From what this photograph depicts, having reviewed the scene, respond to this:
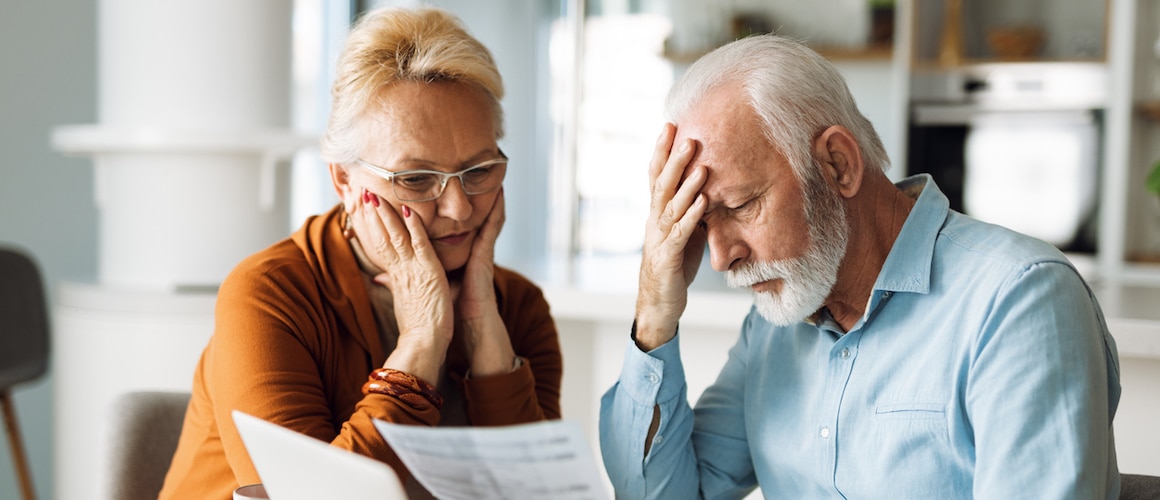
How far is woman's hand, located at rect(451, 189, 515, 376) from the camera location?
5.11 feet

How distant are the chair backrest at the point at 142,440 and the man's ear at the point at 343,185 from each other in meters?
0.43

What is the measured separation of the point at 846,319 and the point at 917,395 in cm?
17

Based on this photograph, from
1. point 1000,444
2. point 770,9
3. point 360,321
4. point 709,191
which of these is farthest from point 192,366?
point 770,9

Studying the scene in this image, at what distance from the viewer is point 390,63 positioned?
1478 millimetres

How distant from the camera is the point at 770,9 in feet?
17.4

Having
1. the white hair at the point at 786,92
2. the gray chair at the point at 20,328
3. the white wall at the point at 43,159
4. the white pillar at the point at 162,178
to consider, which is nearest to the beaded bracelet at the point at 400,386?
the white hair at the point at 786,92

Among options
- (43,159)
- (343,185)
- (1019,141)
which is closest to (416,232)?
(343,185)

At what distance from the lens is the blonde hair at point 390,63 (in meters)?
1.47

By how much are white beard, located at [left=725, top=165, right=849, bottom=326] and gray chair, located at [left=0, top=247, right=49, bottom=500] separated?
2178 millimetres

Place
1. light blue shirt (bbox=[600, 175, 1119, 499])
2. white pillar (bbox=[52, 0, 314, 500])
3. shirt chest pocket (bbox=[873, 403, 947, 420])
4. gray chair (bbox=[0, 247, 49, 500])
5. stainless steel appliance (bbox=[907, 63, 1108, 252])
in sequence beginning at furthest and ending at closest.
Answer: stainless steel appliance (bbox=[907, 63, 1108, 252]) < gray chair (bbox=[0, 247, 49, 500]) < white pillar (bbox=[52, 0, 314, 500]) < shirt chest pocket (bbox=[873, 403, 947, 420]) < light blue shirt (bbox=[600, 175, 1119, 499])

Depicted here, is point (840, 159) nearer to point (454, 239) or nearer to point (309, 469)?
point (454, 239)

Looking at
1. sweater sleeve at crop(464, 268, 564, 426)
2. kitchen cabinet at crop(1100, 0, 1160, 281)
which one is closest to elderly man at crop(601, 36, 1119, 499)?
sweater sleeve at crop(464, 268, 564, 426)

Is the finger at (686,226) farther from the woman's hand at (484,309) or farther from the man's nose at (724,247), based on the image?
the woman's hand at (484,309)

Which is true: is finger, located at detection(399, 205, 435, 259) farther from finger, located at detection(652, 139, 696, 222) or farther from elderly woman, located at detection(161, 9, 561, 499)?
finger, located at detection(652, 139, 696, 222)
